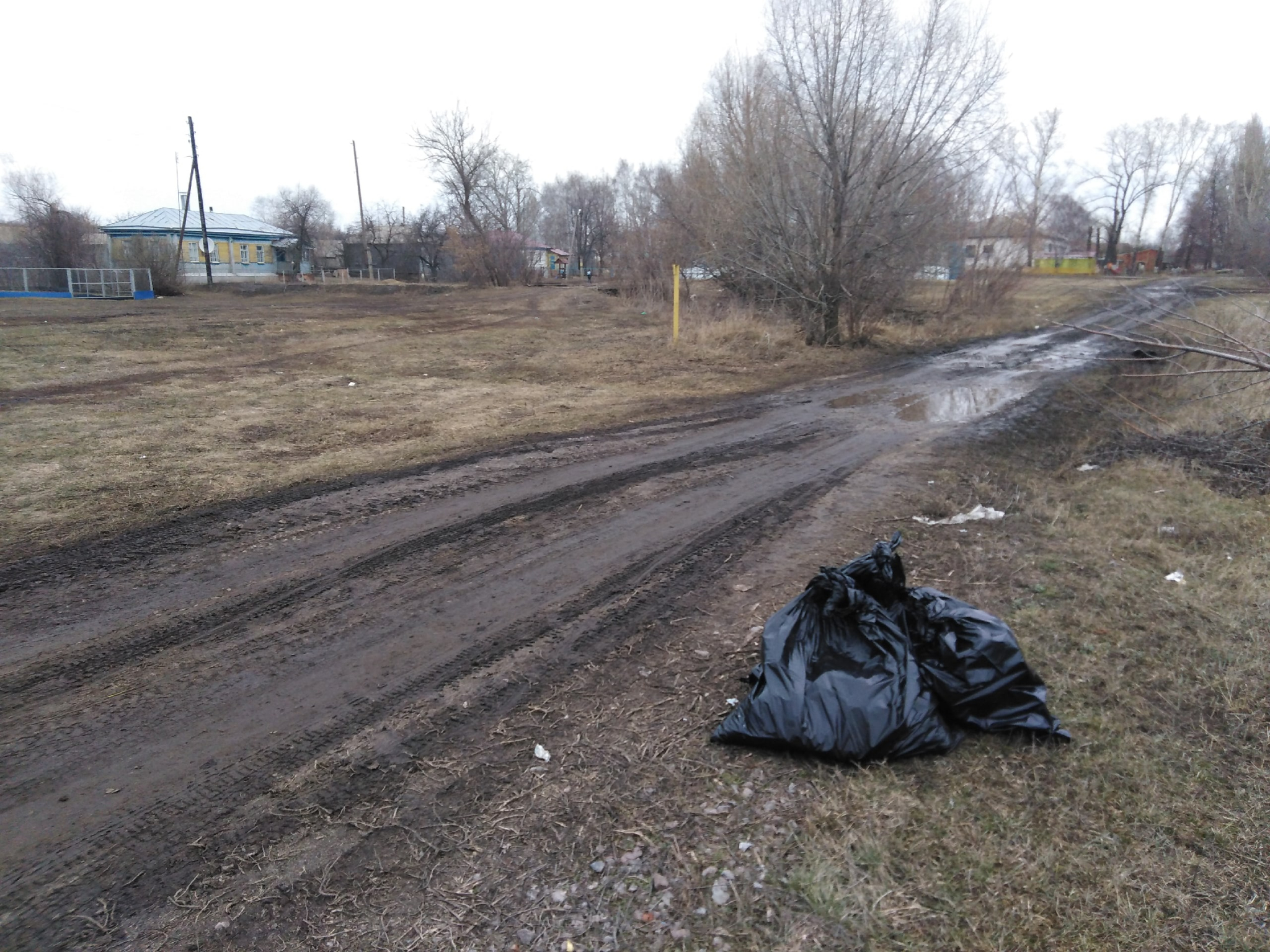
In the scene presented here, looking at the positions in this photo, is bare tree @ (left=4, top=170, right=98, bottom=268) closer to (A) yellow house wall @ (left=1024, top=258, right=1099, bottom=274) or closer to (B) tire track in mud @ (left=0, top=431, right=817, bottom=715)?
(B) tire track in mud @ (left=0, top=431, right=817, bottom=715)

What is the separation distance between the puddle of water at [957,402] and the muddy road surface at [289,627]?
10.2 feet

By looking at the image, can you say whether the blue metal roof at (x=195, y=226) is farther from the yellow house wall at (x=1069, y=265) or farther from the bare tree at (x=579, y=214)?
the yellow house wall at (x=1069, y=265)

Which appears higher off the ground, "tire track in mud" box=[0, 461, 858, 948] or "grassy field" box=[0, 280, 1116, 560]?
"grassy field" box=[0, 280, 1116, 560]

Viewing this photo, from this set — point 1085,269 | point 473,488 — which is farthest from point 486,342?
point 1085,269

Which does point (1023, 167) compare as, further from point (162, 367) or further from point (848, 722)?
point (848, 722)

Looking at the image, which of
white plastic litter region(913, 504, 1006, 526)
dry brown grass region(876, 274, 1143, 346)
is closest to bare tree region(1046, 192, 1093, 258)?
dry brown grass region(876, 274, 1143, 346)

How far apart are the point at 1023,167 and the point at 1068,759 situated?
29.6m

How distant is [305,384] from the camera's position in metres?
11.6

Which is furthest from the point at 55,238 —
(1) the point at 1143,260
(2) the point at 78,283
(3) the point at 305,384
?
(1) the point at 1143,260

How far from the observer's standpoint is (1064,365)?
620 inches

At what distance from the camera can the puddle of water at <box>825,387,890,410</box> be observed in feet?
36.8

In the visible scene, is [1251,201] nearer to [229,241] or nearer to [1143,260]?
[1143,260]

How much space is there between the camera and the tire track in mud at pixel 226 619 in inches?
144

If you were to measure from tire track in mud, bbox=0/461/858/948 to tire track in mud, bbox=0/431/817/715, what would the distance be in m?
1.21
